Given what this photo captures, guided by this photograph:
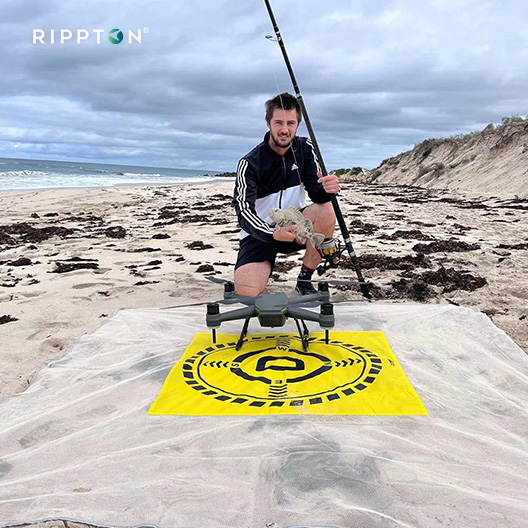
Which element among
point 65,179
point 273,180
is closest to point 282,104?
point 273,180

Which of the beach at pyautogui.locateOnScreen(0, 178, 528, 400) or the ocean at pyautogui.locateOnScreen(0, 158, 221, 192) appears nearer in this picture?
the beach at pyautogui.locateOnScreen(0, 178, 528, 400)

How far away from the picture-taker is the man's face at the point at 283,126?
3309 millimetres

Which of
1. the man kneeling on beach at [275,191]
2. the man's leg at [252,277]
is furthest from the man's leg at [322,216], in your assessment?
the man's leg at [252,277]

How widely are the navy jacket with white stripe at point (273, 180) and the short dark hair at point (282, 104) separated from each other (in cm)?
21

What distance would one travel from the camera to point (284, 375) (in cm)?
232

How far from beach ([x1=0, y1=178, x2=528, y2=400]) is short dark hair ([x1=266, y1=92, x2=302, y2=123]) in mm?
1634

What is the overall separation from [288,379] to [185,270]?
2908mm

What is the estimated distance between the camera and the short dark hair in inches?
130

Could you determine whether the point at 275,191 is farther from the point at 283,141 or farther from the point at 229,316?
the point at 229,316

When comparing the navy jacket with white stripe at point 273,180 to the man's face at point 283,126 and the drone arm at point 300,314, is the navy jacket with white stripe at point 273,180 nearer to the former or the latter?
the man's face at point 283,126

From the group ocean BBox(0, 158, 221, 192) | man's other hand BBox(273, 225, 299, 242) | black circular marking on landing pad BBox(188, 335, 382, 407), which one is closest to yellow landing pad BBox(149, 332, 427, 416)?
black circular marking on landing pad BBox(188, 335, 382, 407)

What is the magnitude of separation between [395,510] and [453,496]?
0.74ft

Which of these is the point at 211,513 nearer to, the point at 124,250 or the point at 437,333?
the point at 437,333

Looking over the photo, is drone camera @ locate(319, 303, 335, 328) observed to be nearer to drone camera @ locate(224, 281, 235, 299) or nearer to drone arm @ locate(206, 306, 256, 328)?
drone arm @ locate(206, 306, 256, 328)
